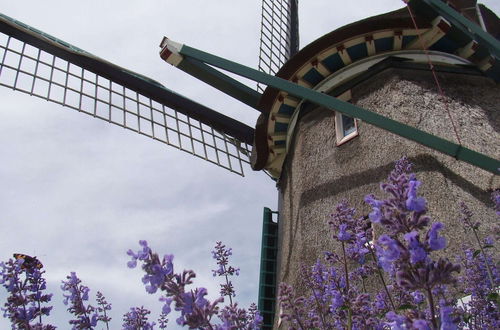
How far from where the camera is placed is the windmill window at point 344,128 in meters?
8.00

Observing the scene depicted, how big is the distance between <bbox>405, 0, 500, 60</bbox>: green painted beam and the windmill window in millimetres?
2317

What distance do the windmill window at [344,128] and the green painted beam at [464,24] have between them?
232 cm

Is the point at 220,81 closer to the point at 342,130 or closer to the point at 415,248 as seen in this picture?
the point at 342,130

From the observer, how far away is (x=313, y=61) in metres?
8.48

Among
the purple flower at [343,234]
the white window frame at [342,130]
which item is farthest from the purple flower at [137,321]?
the white window frame at [342,130]

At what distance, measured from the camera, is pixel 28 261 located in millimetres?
3174

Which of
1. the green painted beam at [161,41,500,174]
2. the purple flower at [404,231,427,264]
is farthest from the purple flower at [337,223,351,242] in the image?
the green painted beam at [161,41,500,174]

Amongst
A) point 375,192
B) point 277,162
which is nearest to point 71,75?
point 277,162

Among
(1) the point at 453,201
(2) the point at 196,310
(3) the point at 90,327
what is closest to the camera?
(2) the point at 196,310

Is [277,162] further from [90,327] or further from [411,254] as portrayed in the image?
[411,254]

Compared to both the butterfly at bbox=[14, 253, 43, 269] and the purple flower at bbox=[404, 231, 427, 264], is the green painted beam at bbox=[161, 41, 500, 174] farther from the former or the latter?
the butterfly at bbox=[14, 253, 43, 269]

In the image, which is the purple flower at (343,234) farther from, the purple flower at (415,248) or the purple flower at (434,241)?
the purple flower at (415,248)

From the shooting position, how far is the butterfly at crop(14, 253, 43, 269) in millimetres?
3117

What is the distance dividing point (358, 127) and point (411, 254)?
6585 millimetres
